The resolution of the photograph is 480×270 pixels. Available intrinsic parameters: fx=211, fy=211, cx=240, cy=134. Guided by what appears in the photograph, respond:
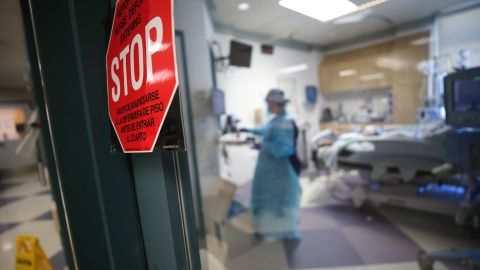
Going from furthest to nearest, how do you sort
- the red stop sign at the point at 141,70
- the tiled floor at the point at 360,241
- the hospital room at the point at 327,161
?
the tiled floor at the point at 360,241
the hospital room at the point at 327,161
the red stop sign at the point at 141,70

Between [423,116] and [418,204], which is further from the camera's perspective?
[418,204]

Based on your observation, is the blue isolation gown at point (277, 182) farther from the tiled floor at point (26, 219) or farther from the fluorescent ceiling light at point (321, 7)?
the tiled floor at point (26, 219)

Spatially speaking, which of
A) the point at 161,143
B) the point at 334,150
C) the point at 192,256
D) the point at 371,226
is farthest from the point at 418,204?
the point at 161,143

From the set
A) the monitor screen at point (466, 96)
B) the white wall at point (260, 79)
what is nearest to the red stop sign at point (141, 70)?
the monitor screen at point (466, 96)

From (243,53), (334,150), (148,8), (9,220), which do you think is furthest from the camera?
(9,220)

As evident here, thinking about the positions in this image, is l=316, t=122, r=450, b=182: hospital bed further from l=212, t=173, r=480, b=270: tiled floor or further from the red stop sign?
the red stop sign

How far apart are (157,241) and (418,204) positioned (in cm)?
242

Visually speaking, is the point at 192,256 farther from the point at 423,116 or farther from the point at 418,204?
the point at 418,204

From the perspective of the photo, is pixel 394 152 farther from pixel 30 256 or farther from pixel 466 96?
pixel 30 256

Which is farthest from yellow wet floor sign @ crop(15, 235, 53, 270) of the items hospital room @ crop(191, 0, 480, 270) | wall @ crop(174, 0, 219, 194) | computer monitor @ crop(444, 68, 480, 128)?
computer monitor @ crop(444, 68, 480, 128)

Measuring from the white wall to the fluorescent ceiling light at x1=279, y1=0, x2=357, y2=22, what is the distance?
1.32 meters

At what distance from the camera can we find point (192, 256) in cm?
55

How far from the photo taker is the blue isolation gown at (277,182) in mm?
1799

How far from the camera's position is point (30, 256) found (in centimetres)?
108
